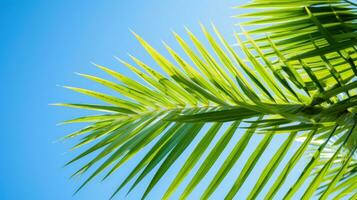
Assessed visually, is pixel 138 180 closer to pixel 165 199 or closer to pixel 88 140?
pixel 165 199

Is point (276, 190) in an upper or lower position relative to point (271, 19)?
lower

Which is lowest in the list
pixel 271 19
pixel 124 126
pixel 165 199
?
pixel 165 199

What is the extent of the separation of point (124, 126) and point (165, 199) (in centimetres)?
18

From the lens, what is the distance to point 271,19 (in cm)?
105

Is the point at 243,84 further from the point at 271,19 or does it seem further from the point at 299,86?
the point at 271,19

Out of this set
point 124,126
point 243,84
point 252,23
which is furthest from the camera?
point 252,23

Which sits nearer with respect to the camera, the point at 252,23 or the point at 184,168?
the point at 184,168

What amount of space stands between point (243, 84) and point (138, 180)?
0.24m

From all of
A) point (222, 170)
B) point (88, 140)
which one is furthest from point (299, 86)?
point (88, 140)

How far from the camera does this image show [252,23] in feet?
3.66

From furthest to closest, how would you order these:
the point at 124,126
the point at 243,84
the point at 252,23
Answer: the point at 252,23, the point at 124,126, the point at 243,84

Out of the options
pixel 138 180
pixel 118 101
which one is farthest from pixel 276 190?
pixel 118 101

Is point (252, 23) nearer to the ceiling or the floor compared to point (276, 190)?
nearer to the ceiling

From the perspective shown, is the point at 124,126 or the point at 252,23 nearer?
the point at 124,126
